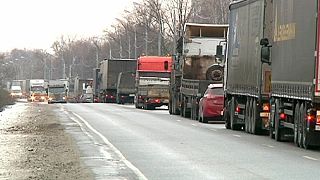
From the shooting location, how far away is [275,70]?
76.3ft

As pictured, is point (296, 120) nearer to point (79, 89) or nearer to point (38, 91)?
point (38, 91)

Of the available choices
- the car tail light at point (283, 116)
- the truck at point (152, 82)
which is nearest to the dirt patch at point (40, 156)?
the car tail light at point (283, 116)

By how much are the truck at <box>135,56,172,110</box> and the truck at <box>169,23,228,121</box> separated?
10.7m

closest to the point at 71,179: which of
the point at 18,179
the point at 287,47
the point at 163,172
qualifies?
the point at 18,179

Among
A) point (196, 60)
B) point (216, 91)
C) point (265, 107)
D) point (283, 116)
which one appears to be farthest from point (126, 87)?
point (283, 116)

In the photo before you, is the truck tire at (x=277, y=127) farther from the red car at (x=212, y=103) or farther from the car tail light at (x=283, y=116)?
the red car at (x=212, y=103)

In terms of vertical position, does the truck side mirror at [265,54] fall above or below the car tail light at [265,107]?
above

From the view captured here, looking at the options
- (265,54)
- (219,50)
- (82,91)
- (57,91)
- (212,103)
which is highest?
(219,50)

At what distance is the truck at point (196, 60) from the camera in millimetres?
38344

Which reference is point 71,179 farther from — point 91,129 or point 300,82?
point 91,129

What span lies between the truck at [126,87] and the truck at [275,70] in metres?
38.2

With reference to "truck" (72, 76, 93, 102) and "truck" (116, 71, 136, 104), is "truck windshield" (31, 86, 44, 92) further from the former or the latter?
"truck" (116, 71, 136, 104)

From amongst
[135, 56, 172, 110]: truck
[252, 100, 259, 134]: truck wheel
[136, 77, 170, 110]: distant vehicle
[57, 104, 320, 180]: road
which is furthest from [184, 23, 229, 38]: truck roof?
[252, 100, 259, 134]: truck wheel

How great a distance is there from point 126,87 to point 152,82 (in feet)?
52.9
